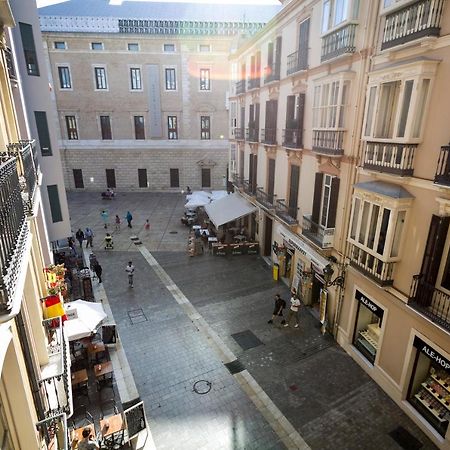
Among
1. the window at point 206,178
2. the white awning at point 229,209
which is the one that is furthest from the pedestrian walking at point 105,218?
the window at point 206,178

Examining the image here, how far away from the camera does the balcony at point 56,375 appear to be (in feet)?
22.5

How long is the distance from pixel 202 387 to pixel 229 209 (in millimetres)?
14968

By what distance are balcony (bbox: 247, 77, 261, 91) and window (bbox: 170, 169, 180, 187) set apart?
1937cm

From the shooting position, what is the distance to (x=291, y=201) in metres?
17.0

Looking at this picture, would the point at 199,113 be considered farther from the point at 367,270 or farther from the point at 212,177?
the point at 367,270

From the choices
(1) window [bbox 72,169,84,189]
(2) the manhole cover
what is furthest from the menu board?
(1) window [bbox 72,169,84,189]

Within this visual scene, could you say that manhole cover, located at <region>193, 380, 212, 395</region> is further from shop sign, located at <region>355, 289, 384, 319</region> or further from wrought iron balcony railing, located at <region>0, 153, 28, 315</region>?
wrought iron balcony railing, located at <region>0, 153, 28, 315</region>

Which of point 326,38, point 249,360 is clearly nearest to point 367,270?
point 249,360

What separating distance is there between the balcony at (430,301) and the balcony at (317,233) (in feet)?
13.8

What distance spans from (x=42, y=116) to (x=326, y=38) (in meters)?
13.2

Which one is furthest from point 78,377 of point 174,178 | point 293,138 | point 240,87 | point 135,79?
point 135,79

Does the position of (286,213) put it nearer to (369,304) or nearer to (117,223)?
(369,304)

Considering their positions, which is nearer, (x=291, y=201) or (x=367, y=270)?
(x=367, y=270)

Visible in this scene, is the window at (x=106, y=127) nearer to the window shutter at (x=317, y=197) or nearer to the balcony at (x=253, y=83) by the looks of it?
the balcony at (x=253, y=83)
